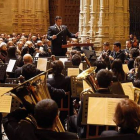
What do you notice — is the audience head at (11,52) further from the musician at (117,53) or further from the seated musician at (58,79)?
the seated musician at (58,79)

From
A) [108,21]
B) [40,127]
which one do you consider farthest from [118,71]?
[108,21]

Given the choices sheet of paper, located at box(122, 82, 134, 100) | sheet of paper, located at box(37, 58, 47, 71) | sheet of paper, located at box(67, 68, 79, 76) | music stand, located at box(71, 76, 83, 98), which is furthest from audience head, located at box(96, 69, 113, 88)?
sheet of paper, located at box(37, 58, 47, 71)

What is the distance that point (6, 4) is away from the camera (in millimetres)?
21828

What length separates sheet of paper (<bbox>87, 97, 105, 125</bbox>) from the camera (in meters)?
4.52

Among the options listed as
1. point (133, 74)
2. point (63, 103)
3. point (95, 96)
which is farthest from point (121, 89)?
point (133, 74)

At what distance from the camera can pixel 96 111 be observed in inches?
179

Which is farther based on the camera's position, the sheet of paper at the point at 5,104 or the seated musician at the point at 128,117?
the sheet of paper at the point at 5,104

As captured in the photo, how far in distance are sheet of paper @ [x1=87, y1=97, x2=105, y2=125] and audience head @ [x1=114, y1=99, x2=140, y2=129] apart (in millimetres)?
920

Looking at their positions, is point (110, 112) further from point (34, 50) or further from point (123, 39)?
point (123, 39)

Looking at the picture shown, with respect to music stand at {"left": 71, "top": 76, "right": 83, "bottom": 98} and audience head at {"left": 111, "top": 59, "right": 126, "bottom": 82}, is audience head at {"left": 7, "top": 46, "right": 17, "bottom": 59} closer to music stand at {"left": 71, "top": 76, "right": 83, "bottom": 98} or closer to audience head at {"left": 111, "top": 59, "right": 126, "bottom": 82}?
audience head at {"left": 111, "top": 59, "right": 126, "bottom": 82}

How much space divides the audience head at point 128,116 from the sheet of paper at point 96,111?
0.92m

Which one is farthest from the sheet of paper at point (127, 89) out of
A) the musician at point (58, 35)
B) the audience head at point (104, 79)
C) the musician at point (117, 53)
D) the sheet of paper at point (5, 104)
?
the musician at point (58, 35)

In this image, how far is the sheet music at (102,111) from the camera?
4500 millimetres

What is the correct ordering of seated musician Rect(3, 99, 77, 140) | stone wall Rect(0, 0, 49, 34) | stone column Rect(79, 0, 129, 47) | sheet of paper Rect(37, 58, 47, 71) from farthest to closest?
stone wall Rect(0, 0, 49, 34) → stone column Rect(79, 0, 129, 47) → sheet of paper Rect(37, 58, 47, 71) → seated musician Rect(3, 99, 77, 140)
